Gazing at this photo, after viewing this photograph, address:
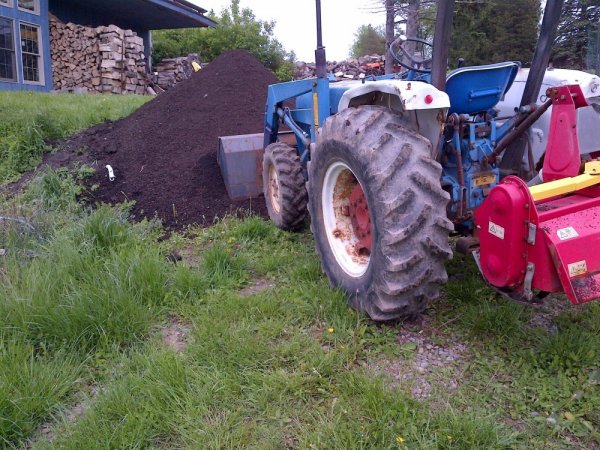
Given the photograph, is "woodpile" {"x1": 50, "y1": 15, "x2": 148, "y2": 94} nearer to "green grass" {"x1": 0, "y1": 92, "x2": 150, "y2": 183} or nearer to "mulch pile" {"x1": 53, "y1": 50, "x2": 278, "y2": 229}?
"green grass" {"x1": 0, "y1": 92, "x2": 150, "y2": 183}

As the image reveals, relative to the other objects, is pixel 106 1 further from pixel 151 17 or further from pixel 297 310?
pixel 297 310

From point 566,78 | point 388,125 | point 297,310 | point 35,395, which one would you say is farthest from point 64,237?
point 566,78

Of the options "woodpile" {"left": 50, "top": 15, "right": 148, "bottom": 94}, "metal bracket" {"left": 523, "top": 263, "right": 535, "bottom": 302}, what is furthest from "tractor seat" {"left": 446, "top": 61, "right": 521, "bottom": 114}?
"woodpile" {"left": 50, "top": 15, "right": 148, "bottom": 94}

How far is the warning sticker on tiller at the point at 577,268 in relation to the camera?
2133 millimetres

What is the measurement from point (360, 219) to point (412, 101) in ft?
2.75

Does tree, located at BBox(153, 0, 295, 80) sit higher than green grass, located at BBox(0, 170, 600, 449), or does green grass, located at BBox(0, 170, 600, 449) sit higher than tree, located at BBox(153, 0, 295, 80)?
tree, located at BBox(153, 0, 295, 80)

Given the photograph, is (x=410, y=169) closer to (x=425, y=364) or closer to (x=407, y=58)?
(x=425, y=364)

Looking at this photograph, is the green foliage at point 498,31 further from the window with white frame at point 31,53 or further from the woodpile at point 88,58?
the window with white frame at point 31,53

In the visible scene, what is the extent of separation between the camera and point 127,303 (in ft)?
10.1

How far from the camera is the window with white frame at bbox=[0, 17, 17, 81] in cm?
1208

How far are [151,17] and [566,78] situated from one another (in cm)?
1539

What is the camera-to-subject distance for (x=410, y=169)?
8.24 feet

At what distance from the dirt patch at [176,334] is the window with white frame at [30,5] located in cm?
1242

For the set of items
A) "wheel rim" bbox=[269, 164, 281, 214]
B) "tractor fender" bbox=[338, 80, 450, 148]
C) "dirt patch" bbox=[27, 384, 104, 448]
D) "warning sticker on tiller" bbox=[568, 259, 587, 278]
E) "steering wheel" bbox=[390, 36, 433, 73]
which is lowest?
"dirt patch" bbox=[27, 384, 104, 448]
